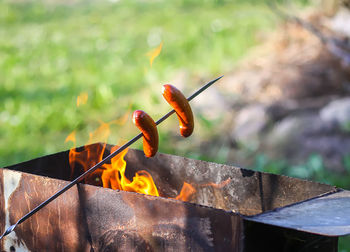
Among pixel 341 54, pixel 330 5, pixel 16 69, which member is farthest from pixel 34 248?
pixel 16 69

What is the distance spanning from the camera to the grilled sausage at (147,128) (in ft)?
7.50

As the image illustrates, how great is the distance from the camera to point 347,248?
146 inches

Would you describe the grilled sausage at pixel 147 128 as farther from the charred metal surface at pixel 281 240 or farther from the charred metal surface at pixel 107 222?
the charred metal surface at pixel 281 240

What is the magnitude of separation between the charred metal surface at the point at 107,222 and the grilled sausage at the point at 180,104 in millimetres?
391

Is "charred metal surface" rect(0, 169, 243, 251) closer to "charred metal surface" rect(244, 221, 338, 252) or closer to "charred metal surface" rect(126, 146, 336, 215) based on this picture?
"charred metal surface" rect(244, 221, 338, 252)

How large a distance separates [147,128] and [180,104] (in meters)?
0.18

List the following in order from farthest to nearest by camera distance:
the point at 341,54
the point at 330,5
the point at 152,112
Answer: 1. the point at 330,5
2. the point at 152,112
3. the point at 341,54

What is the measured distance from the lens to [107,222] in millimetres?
2311

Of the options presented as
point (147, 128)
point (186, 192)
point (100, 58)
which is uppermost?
point (100, 58)

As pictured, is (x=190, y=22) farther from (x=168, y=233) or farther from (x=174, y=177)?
(x=168, y=233)

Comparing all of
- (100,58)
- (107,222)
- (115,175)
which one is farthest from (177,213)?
(100,58)

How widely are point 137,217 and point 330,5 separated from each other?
5433 mm

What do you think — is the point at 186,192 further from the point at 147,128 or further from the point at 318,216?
the point at 318,216

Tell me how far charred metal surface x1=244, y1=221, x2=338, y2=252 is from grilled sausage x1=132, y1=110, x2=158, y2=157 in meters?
0.58
